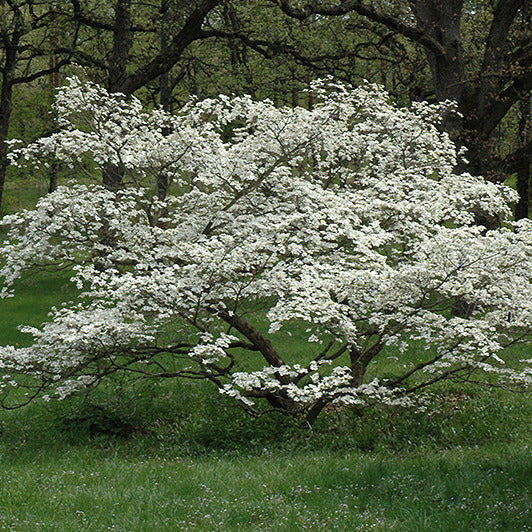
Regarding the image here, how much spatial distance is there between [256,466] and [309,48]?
17.0 metres

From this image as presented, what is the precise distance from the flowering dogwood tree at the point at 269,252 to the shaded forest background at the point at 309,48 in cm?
113

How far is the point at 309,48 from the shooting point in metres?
21.8

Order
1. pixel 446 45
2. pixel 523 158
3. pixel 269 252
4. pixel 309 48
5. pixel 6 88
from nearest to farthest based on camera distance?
1. pixel 269 252
2. pixel 523 158
3. pixel 446 45
4. pixel 309 48
5. pixel 6 88

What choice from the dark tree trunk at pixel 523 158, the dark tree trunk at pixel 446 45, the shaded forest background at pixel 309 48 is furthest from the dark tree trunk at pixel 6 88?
the dark tree trunk at pixel 523 158

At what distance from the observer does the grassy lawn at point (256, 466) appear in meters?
6.46

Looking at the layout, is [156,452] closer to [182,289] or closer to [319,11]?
[182,289]

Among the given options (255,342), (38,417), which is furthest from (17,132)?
(255,342)

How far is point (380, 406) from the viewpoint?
1070 centimetres

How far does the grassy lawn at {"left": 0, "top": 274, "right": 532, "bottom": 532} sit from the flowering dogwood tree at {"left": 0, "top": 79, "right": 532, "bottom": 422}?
2.33 ft

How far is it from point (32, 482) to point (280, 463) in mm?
3091

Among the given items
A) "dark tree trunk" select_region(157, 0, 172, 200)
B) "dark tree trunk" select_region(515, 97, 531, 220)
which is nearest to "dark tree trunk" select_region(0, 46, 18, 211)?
"dark tree trunk" select_region(157, 0, 172, 200)

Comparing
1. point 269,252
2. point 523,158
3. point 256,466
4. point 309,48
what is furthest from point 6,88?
point 256,466

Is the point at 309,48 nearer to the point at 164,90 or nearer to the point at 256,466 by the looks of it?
the point at 164,90

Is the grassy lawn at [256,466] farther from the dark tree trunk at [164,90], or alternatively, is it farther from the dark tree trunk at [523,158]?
the dark tree trunk at [523,158]
